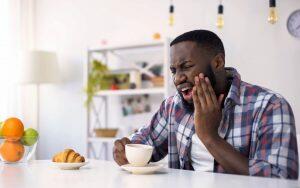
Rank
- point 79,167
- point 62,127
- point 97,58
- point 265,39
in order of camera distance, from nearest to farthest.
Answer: point 79,167 < point 265,39 < point 97,58 < point 62,127

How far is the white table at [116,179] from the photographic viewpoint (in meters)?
0.96

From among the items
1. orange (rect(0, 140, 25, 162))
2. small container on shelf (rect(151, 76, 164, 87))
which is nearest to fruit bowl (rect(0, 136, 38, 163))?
orange (rect(0, 140, 25, 162))

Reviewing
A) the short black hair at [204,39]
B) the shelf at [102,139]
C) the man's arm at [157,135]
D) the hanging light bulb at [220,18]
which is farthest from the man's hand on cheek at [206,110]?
the shelf at [102,139]

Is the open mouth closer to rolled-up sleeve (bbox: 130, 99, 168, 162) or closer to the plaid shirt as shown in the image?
the plaid shirt

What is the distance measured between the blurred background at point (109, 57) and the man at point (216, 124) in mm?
1441

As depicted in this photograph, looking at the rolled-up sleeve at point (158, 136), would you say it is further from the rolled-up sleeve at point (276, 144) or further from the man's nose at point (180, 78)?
the rolled-up sleeve at point (276, 144)

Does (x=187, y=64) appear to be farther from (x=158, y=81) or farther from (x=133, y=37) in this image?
(x=133, y=37)

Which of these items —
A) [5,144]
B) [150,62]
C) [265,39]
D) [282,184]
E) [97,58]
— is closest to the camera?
[282,184]

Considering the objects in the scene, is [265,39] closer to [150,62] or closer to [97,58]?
[150,62]

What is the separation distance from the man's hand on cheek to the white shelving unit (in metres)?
1.76

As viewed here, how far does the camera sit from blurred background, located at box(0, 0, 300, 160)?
3160mm

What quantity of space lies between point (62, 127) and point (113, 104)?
66cm

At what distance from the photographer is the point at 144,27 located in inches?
145

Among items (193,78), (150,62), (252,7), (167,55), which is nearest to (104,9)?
(150,62)
